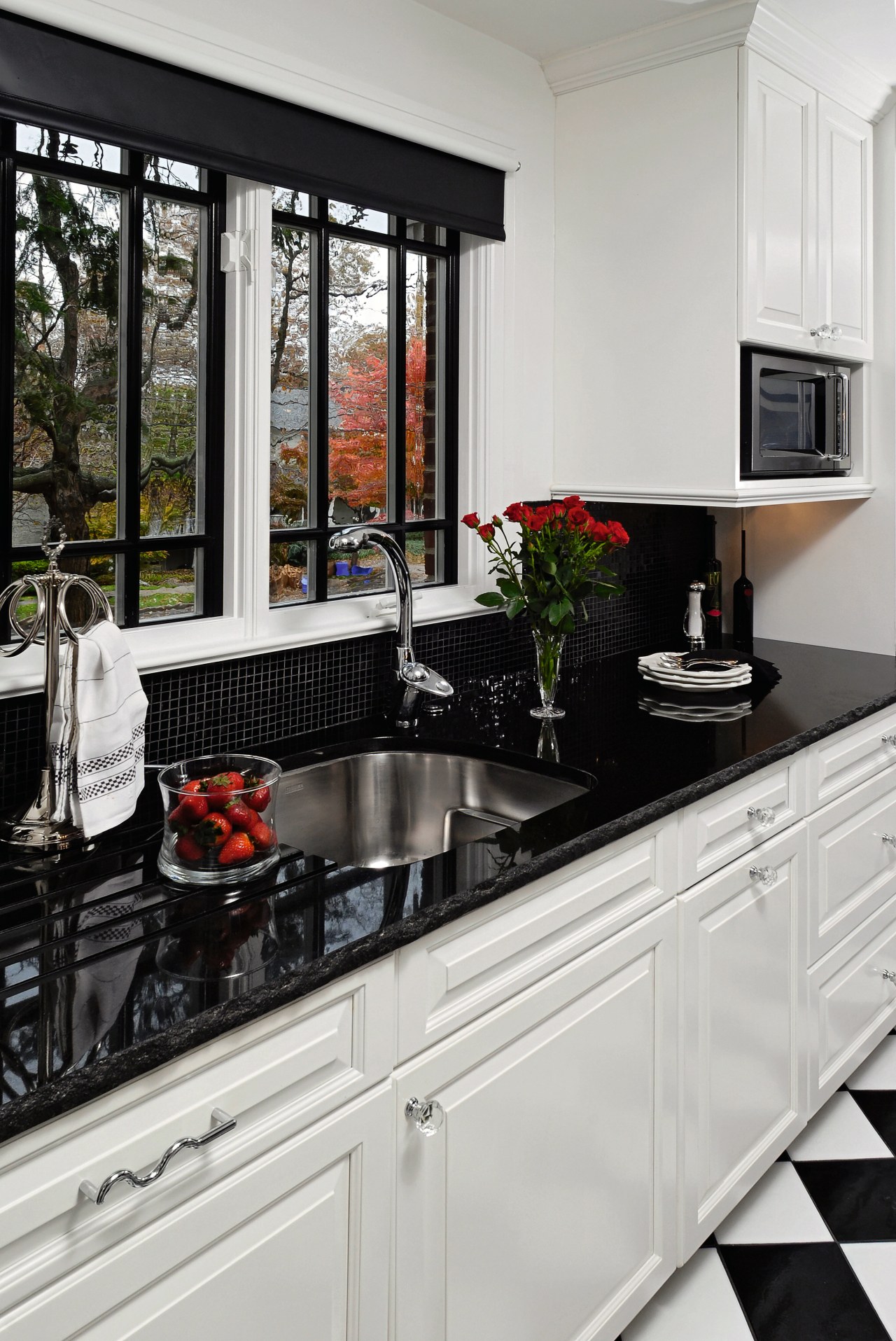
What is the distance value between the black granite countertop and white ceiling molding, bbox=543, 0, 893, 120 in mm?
1469

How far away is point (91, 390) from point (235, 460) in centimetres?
29

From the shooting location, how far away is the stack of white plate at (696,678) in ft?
8.42

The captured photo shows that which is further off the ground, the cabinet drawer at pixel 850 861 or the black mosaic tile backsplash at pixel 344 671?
the black mosaic tile backsplash at pixel 344 671

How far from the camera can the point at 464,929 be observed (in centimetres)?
Result: 141

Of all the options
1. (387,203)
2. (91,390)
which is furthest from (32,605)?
(387,203)

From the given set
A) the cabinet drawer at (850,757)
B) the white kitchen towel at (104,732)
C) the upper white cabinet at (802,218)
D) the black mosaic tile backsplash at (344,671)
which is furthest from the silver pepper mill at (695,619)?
the white kitchen towel at (104,732)

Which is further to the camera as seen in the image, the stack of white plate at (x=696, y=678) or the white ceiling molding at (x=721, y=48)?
the stack of white plate at (x=696, y=678)

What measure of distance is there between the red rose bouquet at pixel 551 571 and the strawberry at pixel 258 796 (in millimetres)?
949

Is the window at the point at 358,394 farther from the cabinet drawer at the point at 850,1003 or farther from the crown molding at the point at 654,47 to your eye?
the cabinet drawer at the point at 850,1003

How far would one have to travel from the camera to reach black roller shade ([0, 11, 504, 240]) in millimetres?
1617

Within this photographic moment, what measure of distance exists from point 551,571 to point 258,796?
1.02 meters

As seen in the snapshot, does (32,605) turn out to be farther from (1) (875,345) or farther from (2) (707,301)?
(1) (875,345)

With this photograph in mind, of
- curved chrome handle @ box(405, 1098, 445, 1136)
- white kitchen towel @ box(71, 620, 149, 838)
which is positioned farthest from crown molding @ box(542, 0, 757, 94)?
curved chrome handle @ box(405, 1098, 445, 1136)

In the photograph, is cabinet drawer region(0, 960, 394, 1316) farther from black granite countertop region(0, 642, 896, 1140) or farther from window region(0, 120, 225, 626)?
window region(0, 120, 225, 626)
